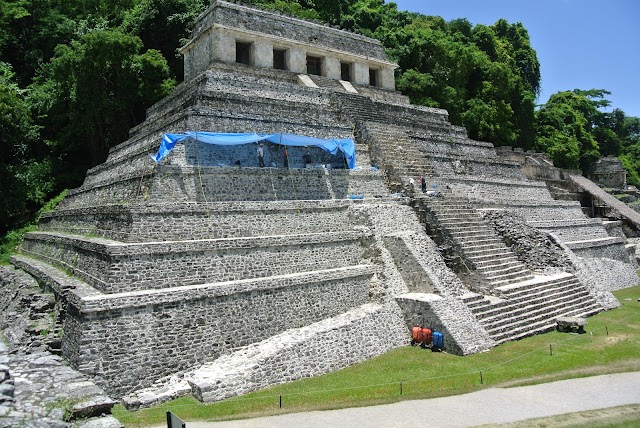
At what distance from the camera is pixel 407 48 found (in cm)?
3641

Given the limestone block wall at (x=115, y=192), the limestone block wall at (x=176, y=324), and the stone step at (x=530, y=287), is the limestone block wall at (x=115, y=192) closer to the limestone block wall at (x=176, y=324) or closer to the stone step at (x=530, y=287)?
the limestone block wall at (x=176, y=324)

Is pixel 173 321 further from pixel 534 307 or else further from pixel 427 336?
pixel 534 307

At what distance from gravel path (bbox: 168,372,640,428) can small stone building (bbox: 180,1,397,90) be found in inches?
661

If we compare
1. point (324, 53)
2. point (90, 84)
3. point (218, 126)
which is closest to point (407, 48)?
point (324, 53)

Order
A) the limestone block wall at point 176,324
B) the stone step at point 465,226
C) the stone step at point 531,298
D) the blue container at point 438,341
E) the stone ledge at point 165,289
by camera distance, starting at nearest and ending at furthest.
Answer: the limestone block wall at point 176,324, the stone ledge at point 165,289, the blue container at point 438,341, the stone step at point 531,298, the stone step at point 465,226

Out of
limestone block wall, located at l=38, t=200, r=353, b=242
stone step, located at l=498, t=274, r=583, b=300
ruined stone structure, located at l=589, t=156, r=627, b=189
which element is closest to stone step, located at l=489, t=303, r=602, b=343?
stone step, located at l=498, t=274, r=583, b=300

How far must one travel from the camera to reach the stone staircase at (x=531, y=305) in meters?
13.4

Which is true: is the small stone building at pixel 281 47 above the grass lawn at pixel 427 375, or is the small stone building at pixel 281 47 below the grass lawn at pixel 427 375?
above

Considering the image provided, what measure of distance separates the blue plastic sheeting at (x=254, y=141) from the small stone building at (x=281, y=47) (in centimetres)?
751

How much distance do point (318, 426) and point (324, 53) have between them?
19797 mm

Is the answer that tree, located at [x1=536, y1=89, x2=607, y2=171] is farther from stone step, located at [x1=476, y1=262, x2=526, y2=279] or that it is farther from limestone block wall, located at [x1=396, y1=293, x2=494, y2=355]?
limestone block wall, located at [x1=396, y1=293, x2=494, y2=355]

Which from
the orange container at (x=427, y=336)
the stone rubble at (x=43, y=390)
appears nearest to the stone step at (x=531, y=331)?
the orange container at (x=427, y=336)

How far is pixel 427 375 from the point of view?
10.7m

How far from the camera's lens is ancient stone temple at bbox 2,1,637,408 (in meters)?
10.3
